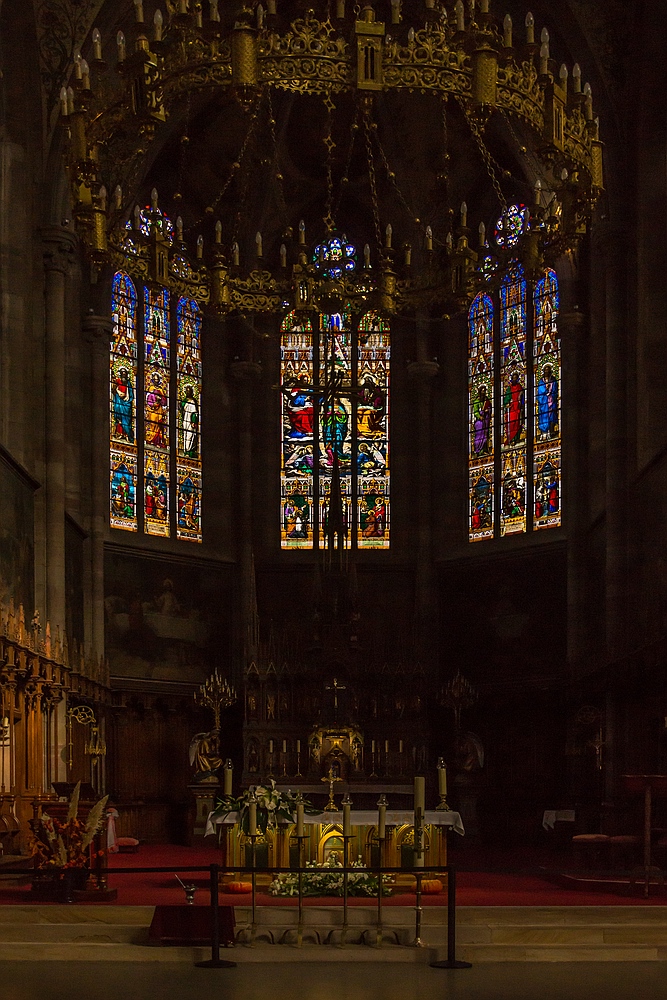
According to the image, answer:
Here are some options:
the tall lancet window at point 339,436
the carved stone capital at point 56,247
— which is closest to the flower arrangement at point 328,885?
the carved stone capital at point 56,247

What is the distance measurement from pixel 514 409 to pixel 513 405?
0.08 m

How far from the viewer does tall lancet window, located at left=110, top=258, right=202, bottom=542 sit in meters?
27.9

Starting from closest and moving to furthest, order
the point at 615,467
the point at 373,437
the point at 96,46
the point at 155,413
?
the point at 96,46
the point at 615,467
the point at 155,413
the point at 373,437

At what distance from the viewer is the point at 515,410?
93.1 feet

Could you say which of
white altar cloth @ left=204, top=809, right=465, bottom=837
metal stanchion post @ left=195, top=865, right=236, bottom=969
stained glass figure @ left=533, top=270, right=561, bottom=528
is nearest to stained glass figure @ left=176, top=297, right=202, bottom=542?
stained glass figure @ left=533, top=270, right=561, bottom=528

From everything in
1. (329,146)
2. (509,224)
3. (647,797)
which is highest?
(509,224)

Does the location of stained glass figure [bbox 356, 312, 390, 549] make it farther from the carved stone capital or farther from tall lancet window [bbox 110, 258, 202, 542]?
the carved stone capital

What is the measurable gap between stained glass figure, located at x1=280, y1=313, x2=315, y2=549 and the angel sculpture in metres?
5.04

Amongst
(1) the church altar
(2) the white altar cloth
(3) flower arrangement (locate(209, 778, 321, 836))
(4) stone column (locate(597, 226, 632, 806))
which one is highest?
(4) stone column (locate(597, 226, 632, 806))

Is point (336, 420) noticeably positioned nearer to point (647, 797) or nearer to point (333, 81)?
point (647, 797)

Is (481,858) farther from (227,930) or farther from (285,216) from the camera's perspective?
(285,216)

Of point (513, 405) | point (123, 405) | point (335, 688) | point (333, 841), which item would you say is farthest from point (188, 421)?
point (333, 841)

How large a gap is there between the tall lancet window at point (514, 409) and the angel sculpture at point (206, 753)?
641cm

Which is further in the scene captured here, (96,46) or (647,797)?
(647,797)
